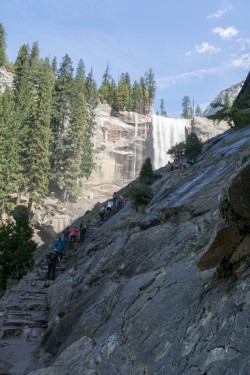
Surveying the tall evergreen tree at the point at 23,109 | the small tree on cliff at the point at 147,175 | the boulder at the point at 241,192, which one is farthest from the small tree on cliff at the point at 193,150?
the tall evergreen tree at the point at 23,109

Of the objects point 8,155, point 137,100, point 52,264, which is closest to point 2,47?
point 137,100

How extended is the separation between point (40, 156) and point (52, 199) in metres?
7.83

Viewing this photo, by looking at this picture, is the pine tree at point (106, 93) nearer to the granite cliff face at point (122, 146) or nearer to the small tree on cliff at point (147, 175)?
the granite cliff face at point (122, 146)

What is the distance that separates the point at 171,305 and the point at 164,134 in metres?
70.6

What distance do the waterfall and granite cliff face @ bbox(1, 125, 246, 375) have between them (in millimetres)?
60001

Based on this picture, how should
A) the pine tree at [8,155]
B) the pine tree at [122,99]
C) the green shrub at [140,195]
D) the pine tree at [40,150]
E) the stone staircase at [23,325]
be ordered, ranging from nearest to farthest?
1. the stone staircase at [23,325]
2. the green shrub at [140,195]
3. the pine tree at [8,155]
4. the pine tree at [40,150]
5. the pine tree at [122,99]

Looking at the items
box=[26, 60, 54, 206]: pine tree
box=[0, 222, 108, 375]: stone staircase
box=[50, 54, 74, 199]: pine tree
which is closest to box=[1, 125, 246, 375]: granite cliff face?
box=[0, 222, 108, 375]: stone staircase

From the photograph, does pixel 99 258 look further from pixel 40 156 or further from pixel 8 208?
pixel 40 156

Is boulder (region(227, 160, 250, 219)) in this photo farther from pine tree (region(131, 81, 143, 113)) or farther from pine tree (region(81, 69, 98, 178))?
pine tree (region(131, 81, 143, 113))

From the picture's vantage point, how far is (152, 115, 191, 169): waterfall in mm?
71938

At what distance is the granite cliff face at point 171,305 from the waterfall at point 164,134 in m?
60.0

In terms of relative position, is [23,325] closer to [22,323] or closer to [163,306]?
[22,323]

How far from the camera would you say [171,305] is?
5.92 metres

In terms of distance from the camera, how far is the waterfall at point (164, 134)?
7194cm
